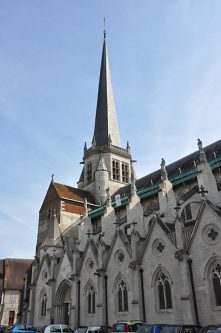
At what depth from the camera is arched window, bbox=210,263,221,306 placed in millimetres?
14891

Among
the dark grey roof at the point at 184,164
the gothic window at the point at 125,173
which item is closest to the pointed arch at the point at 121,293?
the dark grey roof at the point at 184,164

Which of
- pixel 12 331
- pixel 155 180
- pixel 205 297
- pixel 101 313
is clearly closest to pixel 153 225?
pixel 205 297

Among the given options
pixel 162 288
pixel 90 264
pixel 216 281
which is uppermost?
pixel 90 264

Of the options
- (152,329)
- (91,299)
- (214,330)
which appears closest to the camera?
(214,330)

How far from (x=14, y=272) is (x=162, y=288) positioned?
30.7m

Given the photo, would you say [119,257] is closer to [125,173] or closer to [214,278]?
[214,278]

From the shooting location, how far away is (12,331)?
17.3m

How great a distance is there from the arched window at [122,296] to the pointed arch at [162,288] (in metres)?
2.60

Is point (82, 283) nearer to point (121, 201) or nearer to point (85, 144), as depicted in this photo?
point (121, 201)

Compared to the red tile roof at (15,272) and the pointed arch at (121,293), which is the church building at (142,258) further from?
the red tile roof at (15,272)

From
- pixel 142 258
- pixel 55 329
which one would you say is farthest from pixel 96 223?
pixel 55 329

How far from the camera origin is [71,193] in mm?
37906

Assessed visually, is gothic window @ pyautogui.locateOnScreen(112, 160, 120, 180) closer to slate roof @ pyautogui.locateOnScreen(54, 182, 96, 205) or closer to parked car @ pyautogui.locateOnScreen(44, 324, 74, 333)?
slate roof @ pyautogui.locateOnScreen(54, 182, 96, 205)

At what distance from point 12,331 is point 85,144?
31.2 metres
